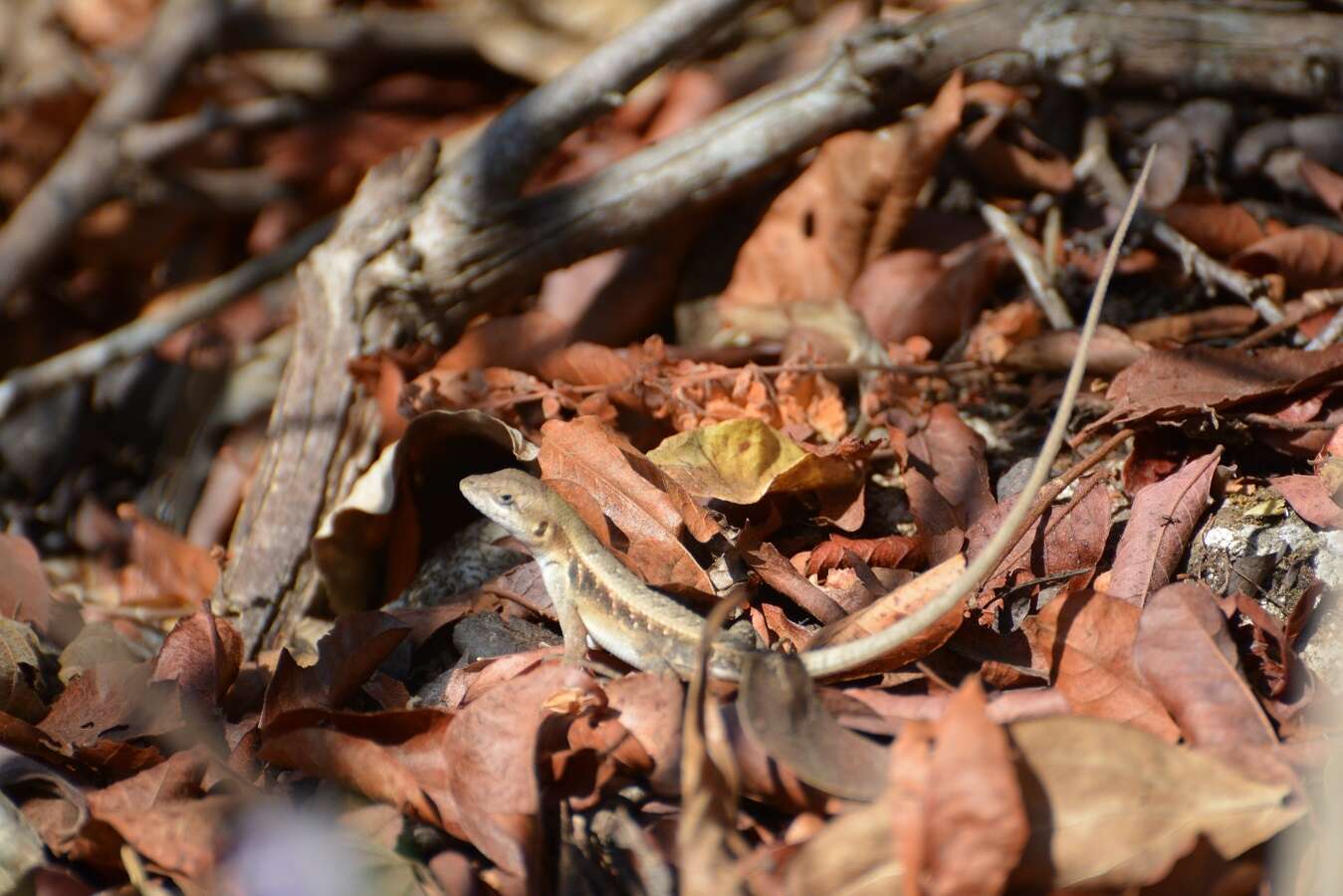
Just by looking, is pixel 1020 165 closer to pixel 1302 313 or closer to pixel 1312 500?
pixel 1302 313

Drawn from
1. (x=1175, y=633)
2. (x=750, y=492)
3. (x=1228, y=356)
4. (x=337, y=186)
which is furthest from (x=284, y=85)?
(x=1175, y=633)

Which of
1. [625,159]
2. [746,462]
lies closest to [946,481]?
[746,462]

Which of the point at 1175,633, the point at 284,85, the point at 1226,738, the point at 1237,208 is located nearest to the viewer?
the point at 1226,738

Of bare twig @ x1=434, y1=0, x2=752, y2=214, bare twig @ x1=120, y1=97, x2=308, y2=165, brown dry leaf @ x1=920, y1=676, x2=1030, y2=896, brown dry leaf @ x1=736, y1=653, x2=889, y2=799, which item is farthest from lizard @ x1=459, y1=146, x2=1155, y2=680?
bare twig @ x1=120, y1=97, x2=308, y2=165

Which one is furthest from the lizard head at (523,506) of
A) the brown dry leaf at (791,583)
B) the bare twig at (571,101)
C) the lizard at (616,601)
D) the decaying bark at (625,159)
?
the bare twig at (571,101)

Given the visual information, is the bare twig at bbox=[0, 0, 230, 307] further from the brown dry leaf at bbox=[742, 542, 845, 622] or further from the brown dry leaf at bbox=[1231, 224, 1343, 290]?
the brown dry leaf at bbox=[1231, 224, 1343, 290]

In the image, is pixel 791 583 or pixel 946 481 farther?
pixel 946 481

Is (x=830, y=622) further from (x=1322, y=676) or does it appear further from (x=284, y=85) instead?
(x=284, y=85)
